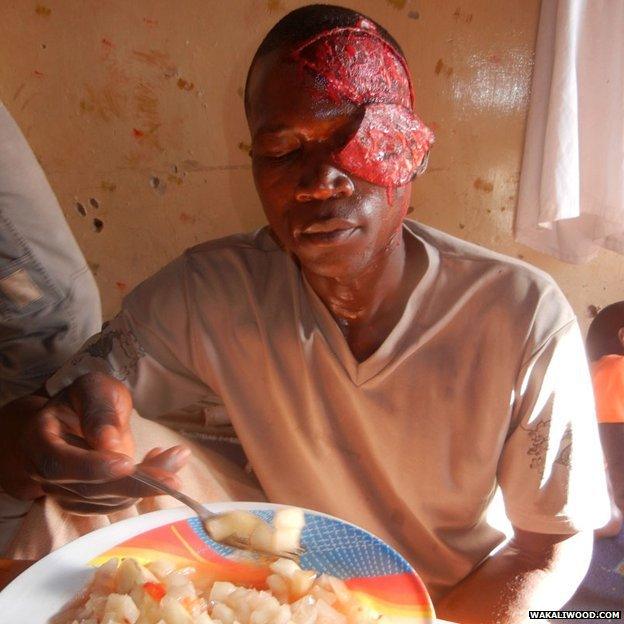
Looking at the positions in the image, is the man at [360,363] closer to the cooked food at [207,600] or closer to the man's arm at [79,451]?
the man's arm at [79,451]

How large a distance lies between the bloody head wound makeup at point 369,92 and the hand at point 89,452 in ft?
1.48

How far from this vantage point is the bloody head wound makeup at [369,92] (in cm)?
86

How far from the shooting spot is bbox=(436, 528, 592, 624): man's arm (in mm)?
910

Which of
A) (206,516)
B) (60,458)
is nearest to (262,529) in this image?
(206,516)

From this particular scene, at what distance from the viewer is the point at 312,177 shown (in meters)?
0.87

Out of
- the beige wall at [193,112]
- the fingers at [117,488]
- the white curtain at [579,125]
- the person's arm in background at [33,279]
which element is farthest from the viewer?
the beige wall at [193,112]

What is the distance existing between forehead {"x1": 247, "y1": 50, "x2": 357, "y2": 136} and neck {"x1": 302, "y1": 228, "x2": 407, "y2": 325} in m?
0.22

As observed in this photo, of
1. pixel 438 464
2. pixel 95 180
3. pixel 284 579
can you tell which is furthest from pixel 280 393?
pixel 95 180

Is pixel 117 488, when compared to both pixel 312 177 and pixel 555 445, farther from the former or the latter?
pixel 555 445

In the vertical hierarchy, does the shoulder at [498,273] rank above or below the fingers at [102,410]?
above

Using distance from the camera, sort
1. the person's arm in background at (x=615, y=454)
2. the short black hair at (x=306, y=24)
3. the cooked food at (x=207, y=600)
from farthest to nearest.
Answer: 1. the person's arm in background at (x=615, y=454)
2. the short black hair at (x=306, y=24)
3. the cooked food at (x=207, y=600)

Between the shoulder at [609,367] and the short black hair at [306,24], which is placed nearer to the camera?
the short black hair at [306,24]

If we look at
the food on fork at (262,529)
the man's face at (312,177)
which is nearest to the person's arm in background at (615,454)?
Answer: the man's face at (312,177)

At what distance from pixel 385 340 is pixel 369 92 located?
36cm
